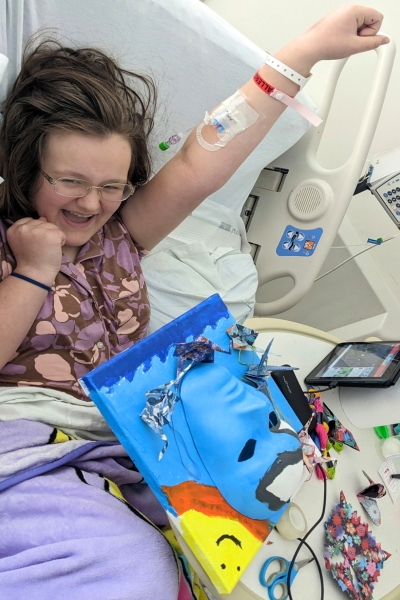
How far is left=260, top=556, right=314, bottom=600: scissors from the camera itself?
807 mm

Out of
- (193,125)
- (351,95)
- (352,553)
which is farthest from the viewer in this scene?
(351,95)

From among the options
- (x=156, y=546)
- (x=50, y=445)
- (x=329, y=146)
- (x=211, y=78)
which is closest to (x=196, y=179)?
(x=211, y=78)

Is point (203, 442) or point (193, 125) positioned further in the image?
point (193, 125)

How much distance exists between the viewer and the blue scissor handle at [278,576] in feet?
2.65

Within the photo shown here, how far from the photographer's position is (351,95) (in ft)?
6.57

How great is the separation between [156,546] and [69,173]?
0.71 m

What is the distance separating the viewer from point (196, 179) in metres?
1.06

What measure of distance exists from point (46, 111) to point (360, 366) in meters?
1.01

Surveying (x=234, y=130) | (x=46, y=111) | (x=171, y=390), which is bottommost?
(x=171, y=390)

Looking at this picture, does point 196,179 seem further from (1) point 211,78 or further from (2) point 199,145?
(1) point 211,78

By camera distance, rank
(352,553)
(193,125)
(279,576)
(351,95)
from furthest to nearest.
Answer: (351,95) < (193,125) < (352,553) < (279,576)

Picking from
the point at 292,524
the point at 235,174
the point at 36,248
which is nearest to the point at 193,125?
the point at 235,174

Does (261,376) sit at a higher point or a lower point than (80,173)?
lower

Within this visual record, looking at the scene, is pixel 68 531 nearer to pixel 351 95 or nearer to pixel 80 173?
pixel 80 173
